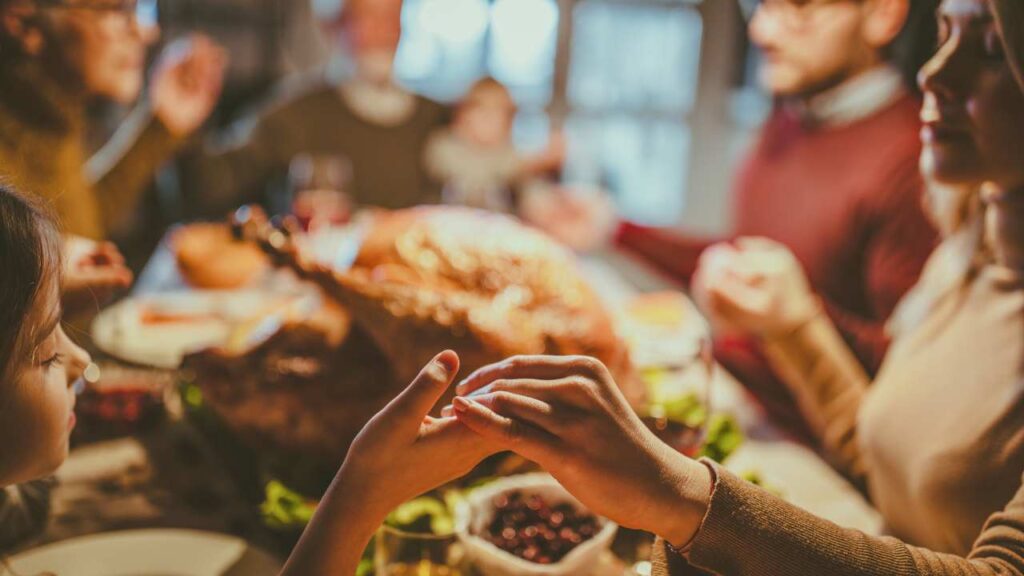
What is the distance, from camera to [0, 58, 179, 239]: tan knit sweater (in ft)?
5.07

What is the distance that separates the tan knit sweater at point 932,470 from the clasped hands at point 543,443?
5cm

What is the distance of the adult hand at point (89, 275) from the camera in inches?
37.1

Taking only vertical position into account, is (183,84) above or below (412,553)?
above

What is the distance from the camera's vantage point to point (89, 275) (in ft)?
3.17

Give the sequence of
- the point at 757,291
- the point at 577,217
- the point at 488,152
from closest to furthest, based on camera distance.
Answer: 1. the point at 757,291
2. the point at 577,217
3. the point at 488,152

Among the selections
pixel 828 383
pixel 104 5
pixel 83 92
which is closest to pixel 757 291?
pixel 828 383

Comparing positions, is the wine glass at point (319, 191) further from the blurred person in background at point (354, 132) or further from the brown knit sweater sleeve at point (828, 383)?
the brown knit sweater sleeve at point (828, 383)

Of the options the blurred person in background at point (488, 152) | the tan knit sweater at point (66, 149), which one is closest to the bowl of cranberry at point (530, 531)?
the tan knit sweater at point (66, 149)

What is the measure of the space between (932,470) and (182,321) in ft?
5.09

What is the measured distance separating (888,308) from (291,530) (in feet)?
4.92

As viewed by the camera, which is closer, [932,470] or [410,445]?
[410,445]

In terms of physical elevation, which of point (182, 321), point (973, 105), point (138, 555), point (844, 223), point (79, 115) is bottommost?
point (182, 321)

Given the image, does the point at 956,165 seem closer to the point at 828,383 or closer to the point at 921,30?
the point at 921,30

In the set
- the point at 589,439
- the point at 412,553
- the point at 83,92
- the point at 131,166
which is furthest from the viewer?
the point at 131,166
